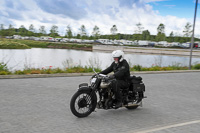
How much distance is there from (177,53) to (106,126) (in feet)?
187

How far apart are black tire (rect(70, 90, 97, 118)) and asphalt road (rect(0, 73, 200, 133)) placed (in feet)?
0.50

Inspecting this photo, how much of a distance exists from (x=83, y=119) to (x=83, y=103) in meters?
0.38

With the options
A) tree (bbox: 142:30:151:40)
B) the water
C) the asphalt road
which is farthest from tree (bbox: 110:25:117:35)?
the asphalt road

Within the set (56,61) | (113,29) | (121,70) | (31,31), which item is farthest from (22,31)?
(121,70)

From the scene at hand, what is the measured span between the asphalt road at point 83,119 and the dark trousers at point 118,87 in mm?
521

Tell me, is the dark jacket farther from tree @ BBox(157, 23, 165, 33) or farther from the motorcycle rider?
tree @ BBox(157, 23, 165, 33)

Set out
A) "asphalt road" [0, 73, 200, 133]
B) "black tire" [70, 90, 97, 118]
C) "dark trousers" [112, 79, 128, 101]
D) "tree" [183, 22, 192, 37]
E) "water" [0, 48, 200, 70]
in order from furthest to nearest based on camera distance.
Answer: "tree" [183, 22, 192, 37], "water" [0, 48, 200, 70], "dark trousers" [112, 79, 128, 101], "black tire" [70, 90, 97, 118], "asphalt road" [0, 73, 200, 133]

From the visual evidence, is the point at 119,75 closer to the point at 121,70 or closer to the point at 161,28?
the point at 121,70

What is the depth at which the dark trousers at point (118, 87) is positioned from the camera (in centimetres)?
568

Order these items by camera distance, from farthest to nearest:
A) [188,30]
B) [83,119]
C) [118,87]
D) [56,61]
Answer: [188,30] < [56,61] < [118,87] < [83,119]

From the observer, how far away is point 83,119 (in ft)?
17.9

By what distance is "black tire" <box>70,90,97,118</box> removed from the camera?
210 inches

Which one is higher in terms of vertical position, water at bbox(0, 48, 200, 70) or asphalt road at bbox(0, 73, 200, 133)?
water at bbox(0, 48, 200, 70)

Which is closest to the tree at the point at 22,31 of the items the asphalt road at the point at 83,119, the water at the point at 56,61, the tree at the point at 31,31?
the tree at the point at 31,31
